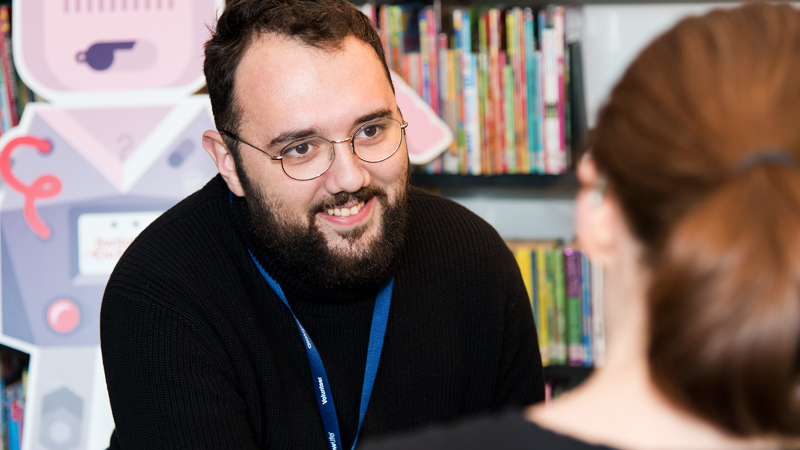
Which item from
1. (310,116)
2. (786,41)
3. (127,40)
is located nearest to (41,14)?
(127,40)

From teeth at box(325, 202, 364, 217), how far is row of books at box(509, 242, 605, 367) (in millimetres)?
698

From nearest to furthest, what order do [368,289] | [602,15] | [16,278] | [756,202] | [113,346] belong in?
[756,202] → [113,346] → [368,289] → [16,278] → [602,15]

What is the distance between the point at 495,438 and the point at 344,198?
76cm

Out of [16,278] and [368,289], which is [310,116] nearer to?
[368,289]

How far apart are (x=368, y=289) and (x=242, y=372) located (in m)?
0.27

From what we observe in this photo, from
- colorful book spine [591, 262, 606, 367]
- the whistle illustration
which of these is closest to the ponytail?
colorful book spine [591, 262, 606, 367]

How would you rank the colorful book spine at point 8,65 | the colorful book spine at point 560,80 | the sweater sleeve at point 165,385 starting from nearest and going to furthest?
the sweater sleeve at point 165,385 < the colorful book spine at point 560,80 < the colorful book spine at point 8,65

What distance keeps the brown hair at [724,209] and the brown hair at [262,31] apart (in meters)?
0.82

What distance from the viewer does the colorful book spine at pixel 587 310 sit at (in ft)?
6.14

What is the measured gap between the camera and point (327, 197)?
51.2 inches

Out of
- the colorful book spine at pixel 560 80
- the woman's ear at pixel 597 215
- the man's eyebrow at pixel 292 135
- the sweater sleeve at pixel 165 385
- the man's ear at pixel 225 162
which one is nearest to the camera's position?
the woman's ear at pixel 597 215

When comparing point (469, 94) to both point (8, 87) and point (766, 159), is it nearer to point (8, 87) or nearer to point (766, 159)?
point (8, 87)

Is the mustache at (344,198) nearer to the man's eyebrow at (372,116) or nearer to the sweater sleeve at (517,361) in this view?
the man's eyebrow at (372,116)

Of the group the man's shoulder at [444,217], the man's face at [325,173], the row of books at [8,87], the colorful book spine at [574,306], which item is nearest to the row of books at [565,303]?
the colorful book spine at [574,306]
